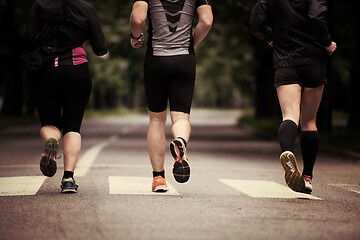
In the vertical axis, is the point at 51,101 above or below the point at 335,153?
above

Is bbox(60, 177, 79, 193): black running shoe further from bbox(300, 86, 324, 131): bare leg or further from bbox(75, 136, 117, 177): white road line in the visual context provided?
bbox(300, 86, 324, 131): bare leg

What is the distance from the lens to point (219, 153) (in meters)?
12.9

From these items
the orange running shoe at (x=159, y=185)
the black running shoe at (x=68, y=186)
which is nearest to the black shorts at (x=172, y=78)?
the orange running shoe at (x=159, y=185)

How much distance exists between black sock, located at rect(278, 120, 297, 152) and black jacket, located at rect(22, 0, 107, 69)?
81.0 inches

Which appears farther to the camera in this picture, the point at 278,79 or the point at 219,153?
the point at 219,153

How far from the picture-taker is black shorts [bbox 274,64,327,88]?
241 inches

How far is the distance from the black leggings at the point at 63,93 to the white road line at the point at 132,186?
731mm

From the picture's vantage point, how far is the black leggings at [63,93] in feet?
20.3

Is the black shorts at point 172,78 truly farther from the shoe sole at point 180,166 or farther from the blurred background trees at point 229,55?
the blurred background trees at point 229,55

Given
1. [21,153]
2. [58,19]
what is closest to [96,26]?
[58,19]

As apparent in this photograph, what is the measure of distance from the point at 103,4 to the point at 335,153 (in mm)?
22902

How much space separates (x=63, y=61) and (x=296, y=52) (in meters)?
2.19

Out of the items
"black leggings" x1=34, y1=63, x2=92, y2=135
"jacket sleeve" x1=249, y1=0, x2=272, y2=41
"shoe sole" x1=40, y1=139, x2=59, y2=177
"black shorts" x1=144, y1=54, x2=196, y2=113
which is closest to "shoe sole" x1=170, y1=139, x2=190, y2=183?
"black shorts" x1=144, y1=54, x2=196, y2=113

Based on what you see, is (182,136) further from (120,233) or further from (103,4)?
(103,4)
